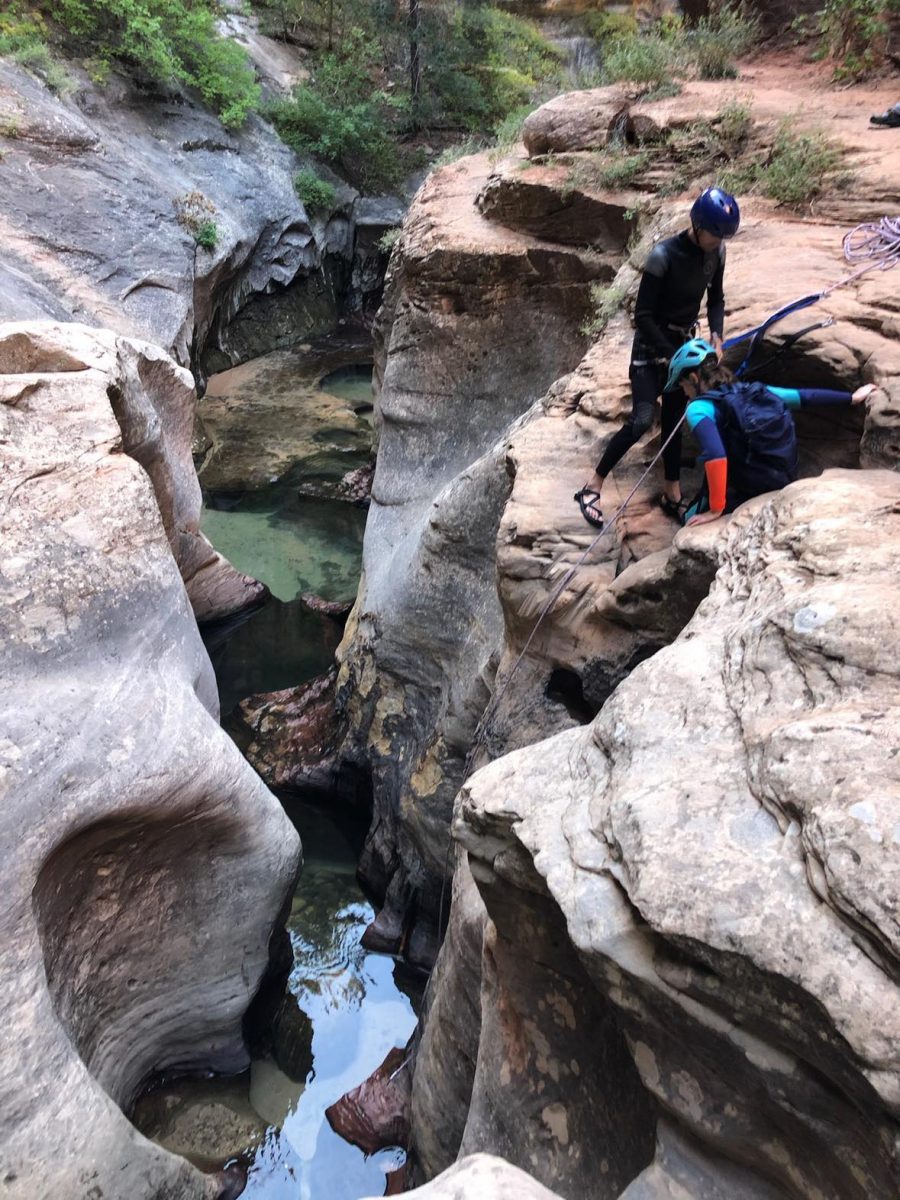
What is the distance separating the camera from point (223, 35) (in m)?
15.8

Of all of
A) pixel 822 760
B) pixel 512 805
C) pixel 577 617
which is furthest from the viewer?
pixel 577 617

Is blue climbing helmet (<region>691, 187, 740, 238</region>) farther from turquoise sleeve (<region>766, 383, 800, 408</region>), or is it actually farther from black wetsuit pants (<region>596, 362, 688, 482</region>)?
turquoise sleeve (<region>766, 383, 800, 408</region>)

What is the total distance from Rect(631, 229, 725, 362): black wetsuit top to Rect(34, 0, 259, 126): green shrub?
12876mm

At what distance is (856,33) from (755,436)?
264 inches

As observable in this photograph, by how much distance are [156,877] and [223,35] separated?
17.7m

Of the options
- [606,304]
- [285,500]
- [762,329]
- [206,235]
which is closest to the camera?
[762,329]

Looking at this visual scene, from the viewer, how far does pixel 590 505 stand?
13.7ft

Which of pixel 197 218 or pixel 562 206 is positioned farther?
pixel 197 218

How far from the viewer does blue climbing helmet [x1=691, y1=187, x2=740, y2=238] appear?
3.46 meters

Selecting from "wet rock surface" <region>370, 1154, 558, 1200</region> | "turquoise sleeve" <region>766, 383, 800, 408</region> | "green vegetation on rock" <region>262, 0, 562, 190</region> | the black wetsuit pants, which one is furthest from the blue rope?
"green vegetation on rock" <region>262, 0, 562, 190</region>

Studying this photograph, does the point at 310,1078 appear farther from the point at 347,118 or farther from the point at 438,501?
the point at 347,118

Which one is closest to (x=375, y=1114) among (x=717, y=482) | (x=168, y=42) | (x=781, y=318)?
(x=717, y=482)

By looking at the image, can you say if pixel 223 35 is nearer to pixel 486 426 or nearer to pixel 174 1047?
pixel 486 426

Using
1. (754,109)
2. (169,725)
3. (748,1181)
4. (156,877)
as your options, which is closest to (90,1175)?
(156,877)
